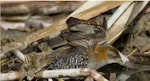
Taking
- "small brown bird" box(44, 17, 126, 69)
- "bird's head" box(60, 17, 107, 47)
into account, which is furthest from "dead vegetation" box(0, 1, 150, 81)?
"bird's head" box(60, 17, 107, 47)

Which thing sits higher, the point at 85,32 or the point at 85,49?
the point at 85,32

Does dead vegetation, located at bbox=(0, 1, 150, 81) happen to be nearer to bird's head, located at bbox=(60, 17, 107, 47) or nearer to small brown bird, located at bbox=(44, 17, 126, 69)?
small brown bird, located at bbox=(44, 17, 126, 69)

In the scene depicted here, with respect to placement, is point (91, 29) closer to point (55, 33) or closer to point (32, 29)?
point (55, 33)

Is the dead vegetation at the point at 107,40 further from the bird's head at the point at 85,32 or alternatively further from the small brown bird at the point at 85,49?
the bird's head at the point at 85,32

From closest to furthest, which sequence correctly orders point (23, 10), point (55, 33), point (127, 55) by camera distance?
point (127, 55), point (55, 33), point (23, 10)

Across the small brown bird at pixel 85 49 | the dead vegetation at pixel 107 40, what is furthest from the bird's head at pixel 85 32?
the dead vegetation at pixel 107 40

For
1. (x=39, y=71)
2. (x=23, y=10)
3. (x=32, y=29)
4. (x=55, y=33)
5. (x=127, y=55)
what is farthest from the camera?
(x=23, y=10)

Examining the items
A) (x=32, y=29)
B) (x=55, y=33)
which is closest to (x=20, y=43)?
(x=55, y=33)

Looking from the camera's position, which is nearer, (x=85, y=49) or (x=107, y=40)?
(x=85, y=49)
